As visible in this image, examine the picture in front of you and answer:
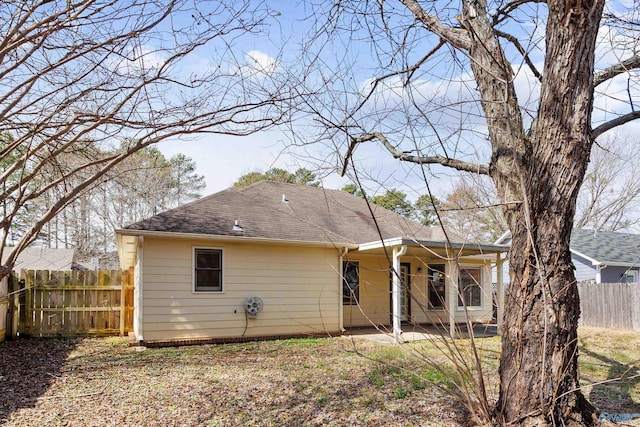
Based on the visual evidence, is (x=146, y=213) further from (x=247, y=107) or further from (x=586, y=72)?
(x=586, y=72)

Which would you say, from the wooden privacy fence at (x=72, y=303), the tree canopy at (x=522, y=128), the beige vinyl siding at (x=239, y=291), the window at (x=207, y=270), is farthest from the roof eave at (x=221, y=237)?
the tree canopy at (x=522, y=128)

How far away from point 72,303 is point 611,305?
15.3 meters

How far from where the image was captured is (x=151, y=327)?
9828 mm

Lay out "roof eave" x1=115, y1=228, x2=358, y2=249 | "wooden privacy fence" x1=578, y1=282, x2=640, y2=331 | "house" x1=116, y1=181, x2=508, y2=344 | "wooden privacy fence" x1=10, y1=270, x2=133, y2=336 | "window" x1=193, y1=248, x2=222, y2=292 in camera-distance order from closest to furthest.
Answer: "roof eave" x1=115, y1=228, x2=358, y2=249 < "house" x1=116, y1=181, x2=508, y2=344 < "window" x1=193, y1=248, x2=222, y2=292 < "wooden privacy fence" x1=10, y1=270, x2=133, y2=336 < "wooden privacy fence" x1=578, y1=282, x2=640, y2=331

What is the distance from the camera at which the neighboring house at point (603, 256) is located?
60.0 feet

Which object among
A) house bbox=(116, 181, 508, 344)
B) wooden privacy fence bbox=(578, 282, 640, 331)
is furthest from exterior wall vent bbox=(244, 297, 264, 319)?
wooden privacy fence bbox=(578, 282, 640, 331)

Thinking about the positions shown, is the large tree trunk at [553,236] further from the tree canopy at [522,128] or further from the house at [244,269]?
the house at [244,269]

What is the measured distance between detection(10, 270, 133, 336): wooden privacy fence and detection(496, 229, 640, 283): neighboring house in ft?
45.4

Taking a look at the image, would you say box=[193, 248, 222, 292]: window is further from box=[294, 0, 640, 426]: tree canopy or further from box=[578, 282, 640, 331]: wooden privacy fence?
box=[578, 282, 640, 331]: wooden privacy fence

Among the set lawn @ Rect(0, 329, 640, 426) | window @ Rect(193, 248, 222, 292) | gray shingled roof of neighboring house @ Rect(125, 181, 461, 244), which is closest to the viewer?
lawn @ Rect(0, 329, 640, 426)

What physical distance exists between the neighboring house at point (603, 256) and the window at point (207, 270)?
12036 millimetres

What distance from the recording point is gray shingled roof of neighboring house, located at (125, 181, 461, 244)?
10.7 metres

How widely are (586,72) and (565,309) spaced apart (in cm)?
174

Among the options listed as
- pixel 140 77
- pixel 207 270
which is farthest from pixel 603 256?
pixel 140 77
